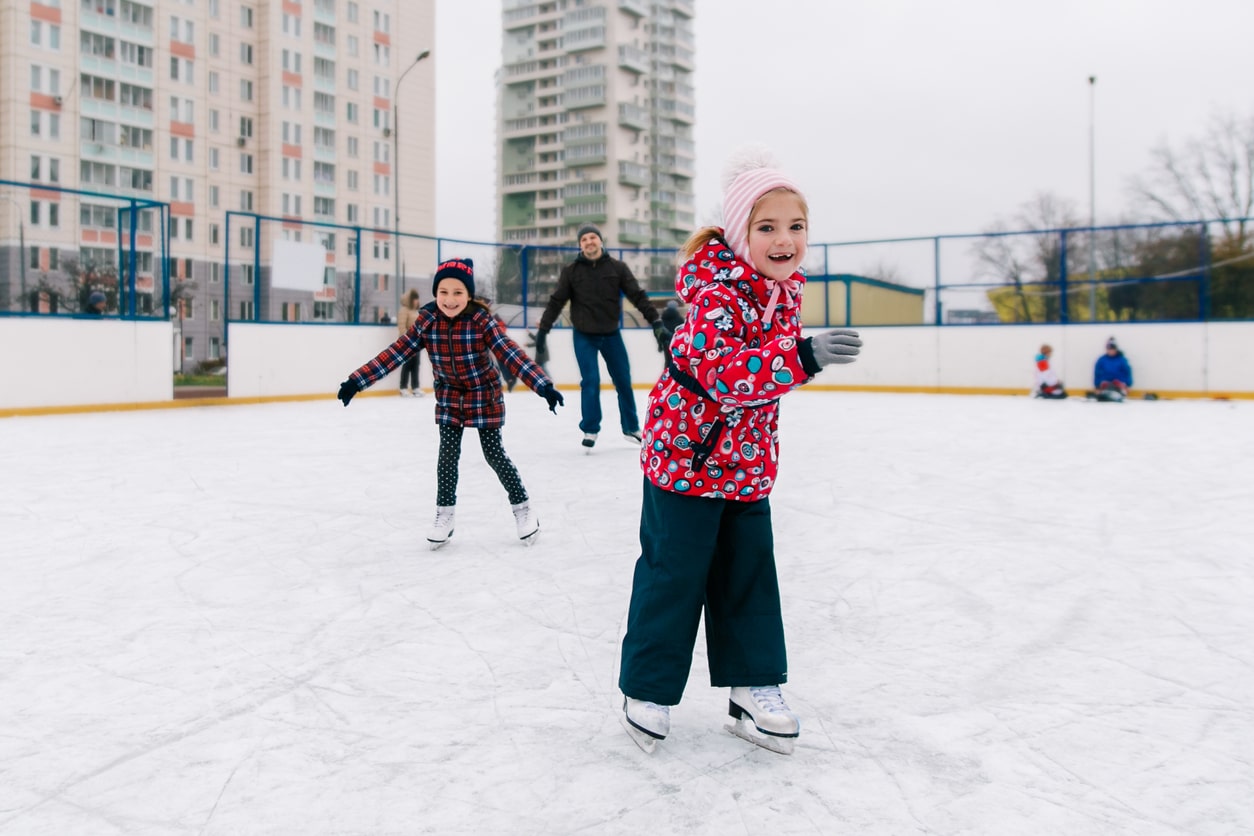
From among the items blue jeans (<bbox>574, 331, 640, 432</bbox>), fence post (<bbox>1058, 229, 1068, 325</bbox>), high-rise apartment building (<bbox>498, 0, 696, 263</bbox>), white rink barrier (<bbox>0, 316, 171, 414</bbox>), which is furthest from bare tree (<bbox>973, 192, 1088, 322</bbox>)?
high-rise apartment building (<bbox>498, 0, 696, 263</bbox>)

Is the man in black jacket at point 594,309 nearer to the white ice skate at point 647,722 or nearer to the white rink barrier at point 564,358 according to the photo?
the white ice skate at point 647,722

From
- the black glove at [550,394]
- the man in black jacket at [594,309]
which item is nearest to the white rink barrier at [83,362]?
the man in black jacket at [594,309]

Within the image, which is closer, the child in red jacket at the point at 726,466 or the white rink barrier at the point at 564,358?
the child in red jacket at the point at 726,466

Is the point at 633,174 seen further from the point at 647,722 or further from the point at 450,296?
the point at 647,722

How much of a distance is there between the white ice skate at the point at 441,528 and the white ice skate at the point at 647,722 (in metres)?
1.87

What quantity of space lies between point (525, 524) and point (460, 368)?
26.0 inches

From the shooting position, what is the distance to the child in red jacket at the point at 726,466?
5.70 feet

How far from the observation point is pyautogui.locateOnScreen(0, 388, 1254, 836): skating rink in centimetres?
163

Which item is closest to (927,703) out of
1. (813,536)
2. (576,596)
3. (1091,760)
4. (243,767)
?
(1091,760)

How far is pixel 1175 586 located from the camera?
3.03 m

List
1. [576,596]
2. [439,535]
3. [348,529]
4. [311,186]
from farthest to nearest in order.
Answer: [311,186]
[348,529]
[439,535]
[576,596]

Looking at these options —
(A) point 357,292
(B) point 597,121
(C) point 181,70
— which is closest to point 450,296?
(A) point 357,292

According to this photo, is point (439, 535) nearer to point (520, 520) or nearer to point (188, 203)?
point (520, 520)

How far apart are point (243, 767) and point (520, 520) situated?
6.46ft
